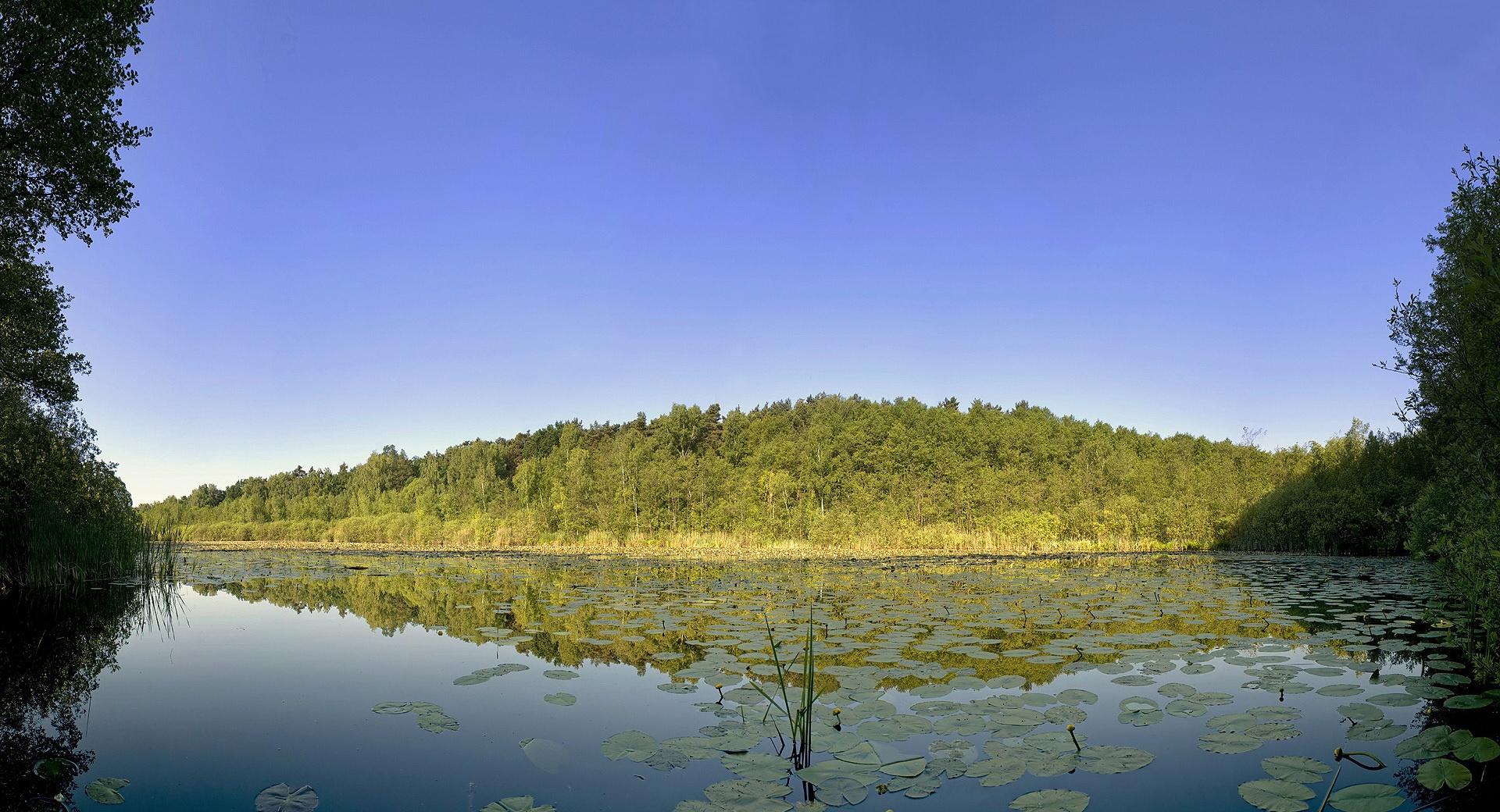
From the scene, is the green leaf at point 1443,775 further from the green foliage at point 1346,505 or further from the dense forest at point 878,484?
the dense forest at point 878,484

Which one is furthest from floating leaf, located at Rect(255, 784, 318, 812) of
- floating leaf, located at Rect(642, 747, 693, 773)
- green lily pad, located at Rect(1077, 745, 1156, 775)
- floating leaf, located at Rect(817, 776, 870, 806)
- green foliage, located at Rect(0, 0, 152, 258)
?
green foliage, located at Rect(0, 0, 152, 258)

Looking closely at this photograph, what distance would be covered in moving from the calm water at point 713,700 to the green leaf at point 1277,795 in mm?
39

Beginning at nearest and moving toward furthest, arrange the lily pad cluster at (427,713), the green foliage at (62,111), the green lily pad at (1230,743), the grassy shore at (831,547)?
the green lily pad at (1230,743)
the lily pad cluster at (427,713)
the green foliage at (62,111)
the grassy shore at (831,547)

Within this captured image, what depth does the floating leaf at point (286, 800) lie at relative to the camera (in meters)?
3.50

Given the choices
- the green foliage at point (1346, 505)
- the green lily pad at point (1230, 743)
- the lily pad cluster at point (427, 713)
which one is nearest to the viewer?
the green lily pad at point (1230, 743)

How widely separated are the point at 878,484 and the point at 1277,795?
3973 cm

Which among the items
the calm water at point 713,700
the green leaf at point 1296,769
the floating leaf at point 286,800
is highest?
the green leaf at point 1296,769

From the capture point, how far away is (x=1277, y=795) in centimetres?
349

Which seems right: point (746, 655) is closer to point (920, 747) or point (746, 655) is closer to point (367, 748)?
point (920, 747)

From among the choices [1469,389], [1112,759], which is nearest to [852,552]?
[1469,389]

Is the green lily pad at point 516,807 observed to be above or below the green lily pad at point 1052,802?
below

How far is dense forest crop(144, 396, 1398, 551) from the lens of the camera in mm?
37031

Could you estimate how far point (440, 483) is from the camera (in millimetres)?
64812

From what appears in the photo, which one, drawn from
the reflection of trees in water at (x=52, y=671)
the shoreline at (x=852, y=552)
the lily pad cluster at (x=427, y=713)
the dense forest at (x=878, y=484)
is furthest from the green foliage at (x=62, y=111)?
the dense forest at (x=878, y=484)
